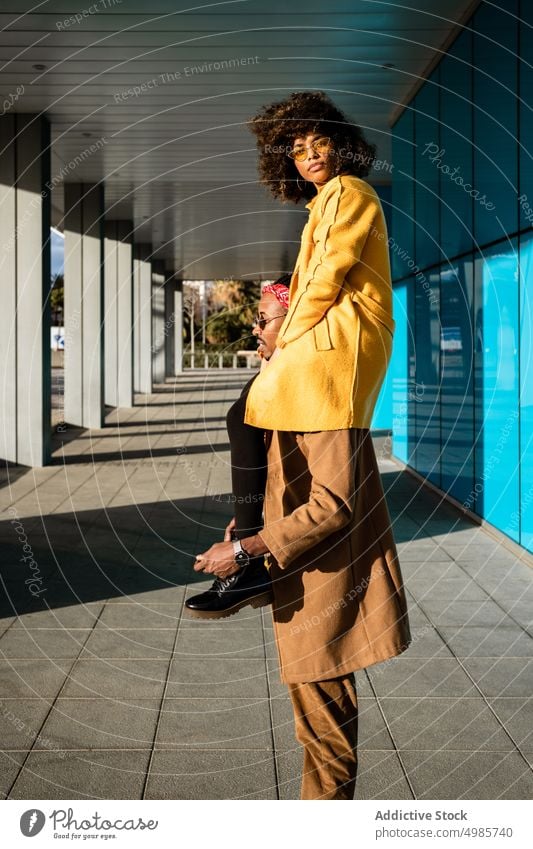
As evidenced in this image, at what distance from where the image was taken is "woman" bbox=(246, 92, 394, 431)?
2297mm

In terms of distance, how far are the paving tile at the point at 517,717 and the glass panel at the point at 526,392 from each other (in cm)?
336

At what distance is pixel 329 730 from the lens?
2.58 metres

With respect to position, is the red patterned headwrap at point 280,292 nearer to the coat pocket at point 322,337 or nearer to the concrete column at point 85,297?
the coat pocket at point 322,337

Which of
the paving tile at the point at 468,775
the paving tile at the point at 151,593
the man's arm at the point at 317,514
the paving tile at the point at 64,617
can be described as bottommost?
the paving tile at the point at 151,593

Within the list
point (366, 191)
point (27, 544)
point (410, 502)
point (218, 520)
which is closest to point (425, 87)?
point (410, 502)

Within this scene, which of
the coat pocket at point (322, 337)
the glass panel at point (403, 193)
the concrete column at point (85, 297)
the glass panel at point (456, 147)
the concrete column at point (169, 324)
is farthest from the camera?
the concrete column at point (169, 324)

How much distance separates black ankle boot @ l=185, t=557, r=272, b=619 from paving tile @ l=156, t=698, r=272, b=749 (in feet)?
6.56

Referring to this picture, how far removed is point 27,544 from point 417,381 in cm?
643

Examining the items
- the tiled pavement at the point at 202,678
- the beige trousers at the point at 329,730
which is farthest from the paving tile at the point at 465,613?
the beige trousers at the point at 329,730

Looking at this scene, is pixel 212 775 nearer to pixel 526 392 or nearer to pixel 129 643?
pixel 129 643

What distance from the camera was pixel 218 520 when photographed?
1018 centimetres

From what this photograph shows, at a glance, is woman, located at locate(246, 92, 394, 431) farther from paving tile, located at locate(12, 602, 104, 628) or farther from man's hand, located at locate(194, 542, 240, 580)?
paving tile, located at locate(12, 602, 104, 628)

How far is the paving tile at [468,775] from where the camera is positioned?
12.3 ft
